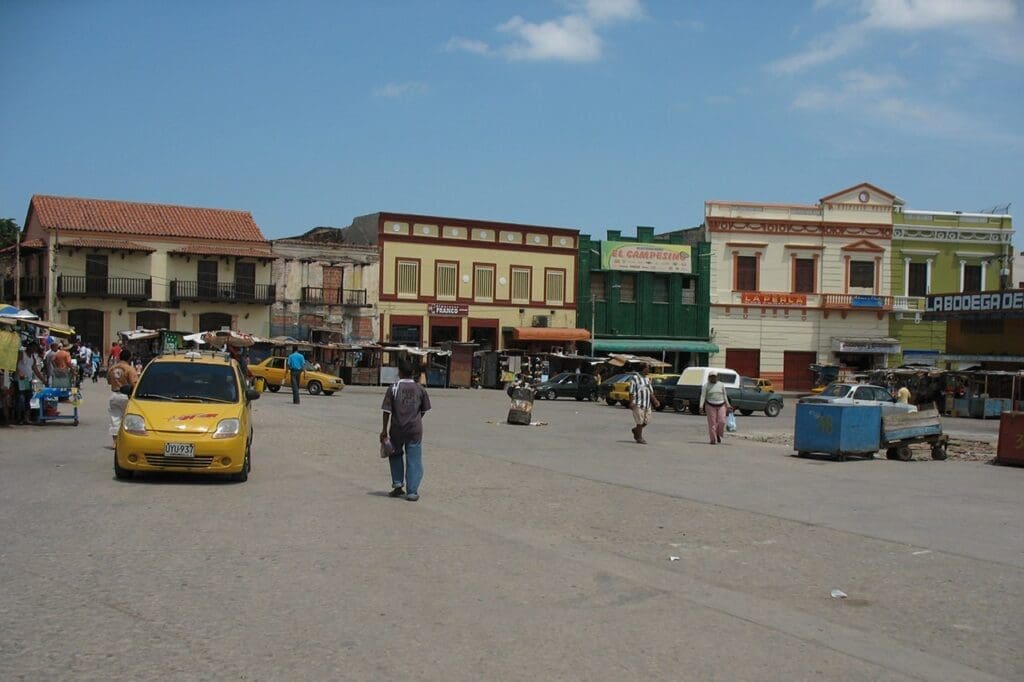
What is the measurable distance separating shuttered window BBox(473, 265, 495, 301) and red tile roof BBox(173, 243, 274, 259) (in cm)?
1183

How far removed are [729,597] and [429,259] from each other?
176 ft

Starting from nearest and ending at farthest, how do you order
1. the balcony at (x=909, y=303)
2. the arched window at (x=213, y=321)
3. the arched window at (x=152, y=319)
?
the arched window at (x=152, y=319), the arched window at (x=213, y=321), the balcony at (x=909, y=303)

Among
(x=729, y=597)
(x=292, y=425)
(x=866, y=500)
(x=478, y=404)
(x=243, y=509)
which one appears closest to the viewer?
(x=729, y=597)

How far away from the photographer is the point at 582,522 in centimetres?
1158

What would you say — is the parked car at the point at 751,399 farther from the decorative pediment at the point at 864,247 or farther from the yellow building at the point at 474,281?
the decorative pediment at the point at 864,247

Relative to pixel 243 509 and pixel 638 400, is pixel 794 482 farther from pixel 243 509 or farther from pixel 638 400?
pixel 243 509

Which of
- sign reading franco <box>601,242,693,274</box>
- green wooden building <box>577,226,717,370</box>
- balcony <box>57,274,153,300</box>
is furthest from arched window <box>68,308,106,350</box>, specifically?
sign reading franco <box>601,242,693,274</box>

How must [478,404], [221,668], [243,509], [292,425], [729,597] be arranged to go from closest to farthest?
[221,668], [729,597], [243,509], [292,425], [478,404]

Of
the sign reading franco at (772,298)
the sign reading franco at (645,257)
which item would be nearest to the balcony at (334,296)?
the sign reading franco at (645,257)

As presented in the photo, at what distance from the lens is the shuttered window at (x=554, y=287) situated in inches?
2505

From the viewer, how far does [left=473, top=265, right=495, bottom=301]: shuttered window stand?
203 ft

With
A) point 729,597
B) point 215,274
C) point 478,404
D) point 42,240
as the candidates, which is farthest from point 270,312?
Result: point 729,597

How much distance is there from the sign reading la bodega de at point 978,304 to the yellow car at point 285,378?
1119 inches

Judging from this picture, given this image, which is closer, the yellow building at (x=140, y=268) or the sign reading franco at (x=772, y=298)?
the yellow building at (x=140, y=268)
